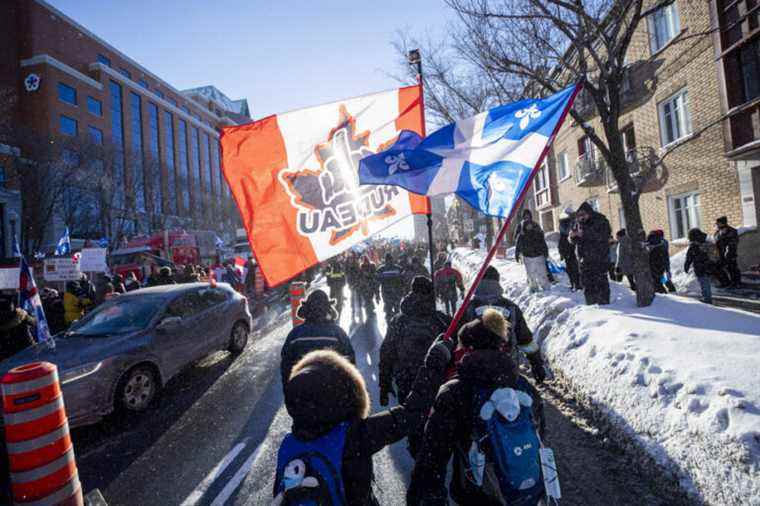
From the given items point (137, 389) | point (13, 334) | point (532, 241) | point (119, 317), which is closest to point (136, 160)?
point (13, 334)

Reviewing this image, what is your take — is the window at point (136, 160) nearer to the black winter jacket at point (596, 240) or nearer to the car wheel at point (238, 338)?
the car wheel at point (238, 338)

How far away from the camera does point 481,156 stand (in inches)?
158

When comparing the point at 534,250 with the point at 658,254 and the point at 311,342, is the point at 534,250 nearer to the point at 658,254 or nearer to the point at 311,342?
the point at 658,254

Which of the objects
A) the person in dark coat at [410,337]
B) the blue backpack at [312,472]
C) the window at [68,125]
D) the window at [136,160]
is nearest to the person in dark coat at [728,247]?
the person in dark coat at [410,337]

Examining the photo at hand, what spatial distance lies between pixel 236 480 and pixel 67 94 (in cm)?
4997

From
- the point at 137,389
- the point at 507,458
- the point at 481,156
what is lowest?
the point at 137,389

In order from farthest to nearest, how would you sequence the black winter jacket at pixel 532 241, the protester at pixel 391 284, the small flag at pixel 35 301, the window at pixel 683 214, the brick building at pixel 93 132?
the brick building at pixel 93 132
the window at pixel 683 214
the protester at pixel 391 284
the black winter jacket at pixel 532 241
the small flag at pixel 35 301

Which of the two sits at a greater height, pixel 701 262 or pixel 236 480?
pixel 701 262

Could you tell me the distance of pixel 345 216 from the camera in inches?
167

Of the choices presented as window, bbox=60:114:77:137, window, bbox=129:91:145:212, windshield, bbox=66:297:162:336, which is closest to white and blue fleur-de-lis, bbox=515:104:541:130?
windshield, bbox=66:297:162:336

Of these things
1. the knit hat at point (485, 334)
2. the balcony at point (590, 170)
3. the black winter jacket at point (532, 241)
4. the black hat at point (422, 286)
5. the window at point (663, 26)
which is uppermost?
the window at point (663, 26)

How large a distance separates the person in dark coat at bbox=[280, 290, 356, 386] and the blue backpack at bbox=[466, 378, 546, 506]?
1886mm

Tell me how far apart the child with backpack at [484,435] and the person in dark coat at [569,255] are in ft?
25.9

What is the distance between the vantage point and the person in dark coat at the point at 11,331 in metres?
6.01
